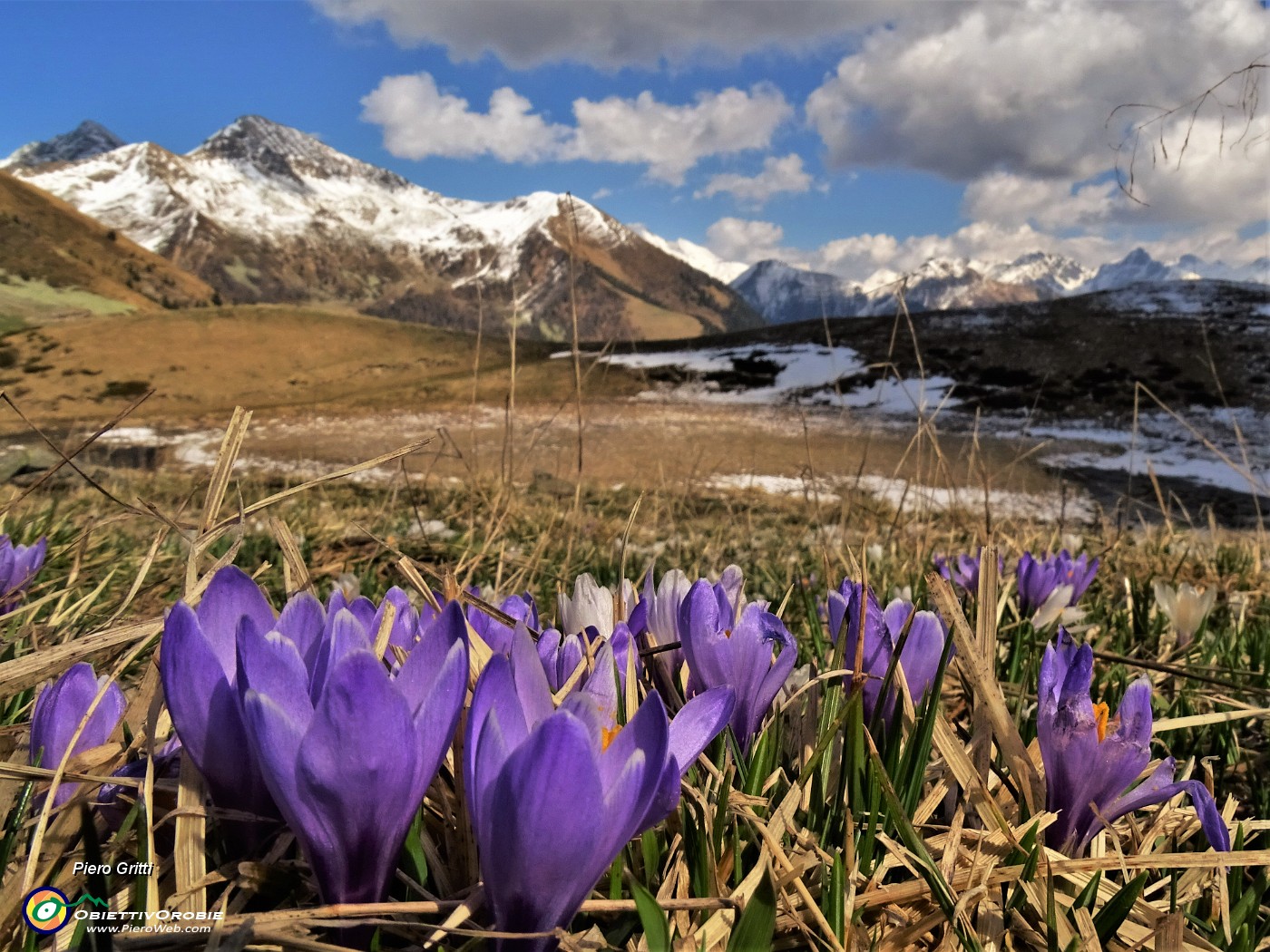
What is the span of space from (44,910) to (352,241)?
18397 cm

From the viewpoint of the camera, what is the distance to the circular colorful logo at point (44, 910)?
2.06ft

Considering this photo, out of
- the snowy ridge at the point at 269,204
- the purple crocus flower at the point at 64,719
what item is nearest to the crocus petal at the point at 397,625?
the purple crocus flower at the point at 64,719

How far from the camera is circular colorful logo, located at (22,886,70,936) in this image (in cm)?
63

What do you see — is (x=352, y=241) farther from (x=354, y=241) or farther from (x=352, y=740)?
(x=352, y=740)

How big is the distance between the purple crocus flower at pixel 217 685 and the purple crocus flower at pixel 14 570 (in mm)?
1097

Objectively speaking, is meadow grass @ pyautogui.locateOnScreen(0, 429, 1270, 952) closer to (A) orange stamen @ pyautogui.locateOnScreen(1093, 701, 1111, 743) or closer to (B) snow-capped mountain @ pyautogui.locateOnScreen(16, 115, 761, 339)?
(A) orange stamen @ pyautogui.locateOnScreen(1093, 701, 1111, 743)

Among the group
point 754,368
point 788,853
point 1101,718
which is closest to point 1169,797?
point 1101,718

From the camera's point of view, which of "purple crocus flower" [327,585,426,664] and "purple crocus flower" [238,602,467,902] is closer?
"purple crocus flower" [238,602,467,902]

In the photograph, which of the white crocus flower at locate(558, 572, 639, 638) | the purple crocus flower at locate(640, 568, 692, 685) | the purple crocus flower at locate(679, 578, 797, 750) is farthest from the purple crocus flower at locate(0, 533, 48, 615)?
the purple crocus flower at locate(679, 578, 797, 750)

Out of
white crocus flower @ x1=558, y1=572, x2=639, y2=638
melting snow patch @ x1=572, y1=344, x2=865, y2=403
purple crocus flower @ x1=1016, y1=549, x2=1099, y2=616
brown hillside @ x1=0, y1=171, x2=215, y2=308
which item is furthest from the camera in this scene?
brown hillside @ x1=0, y1=171, x2=215, y2=308

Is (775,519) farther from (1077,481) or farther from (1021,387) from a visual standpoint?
(1021,387)

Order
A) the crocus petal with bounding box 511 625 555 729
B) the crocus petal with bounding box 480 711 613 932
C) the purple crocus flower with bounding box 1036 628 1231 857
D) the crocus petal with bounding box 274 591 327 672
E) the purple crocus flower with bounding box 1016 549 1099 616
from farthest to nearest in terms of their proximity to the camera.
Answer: the purple crocus flower with bounding box 1016 549 1099 616, the purple crocus flower with bounding box 1036 628 1231 857, the crocus petal with bounding box 274 591 327 672, the crocus petal with bounding box 511 625 555 729, the crocus petal with bounding box 480 711 613 932

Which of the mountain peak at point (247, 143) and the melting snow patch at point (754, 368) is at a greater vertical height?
the mountain peak at point (247, 143)

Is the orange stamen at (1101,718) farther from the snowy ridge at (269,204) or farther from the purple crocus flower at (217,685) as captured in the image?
the snowy ridge at (269,204)
